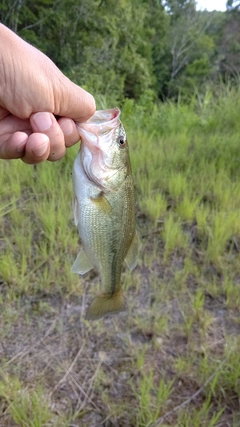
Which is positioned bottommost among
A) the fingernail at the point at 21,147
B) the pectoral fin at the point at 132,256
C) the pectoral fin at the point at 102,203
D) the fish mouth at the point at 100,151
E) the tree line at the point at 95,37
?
the tree line at the point at 95,37

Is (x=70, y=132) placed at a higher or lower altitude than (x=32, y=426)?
higher

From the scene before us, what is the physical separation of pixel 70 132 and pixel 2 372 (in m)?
1.27

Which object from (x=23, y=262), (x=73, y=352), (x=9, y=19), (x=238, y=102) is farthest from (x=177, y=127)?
(x=9, y=19)

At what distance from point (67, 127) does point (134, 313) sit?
53.0 inches

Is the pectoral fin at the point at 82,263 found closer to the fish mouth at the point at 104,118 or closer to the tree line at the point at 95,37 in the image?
the fish mouth at the point at 104,118

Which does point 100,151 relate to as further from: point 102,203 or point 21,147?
point 21,147

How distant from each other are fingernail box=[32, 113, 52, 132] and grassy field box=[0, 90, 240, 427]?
1.06 meters

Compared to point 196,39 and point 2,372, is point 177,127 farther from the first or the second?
point 196,39

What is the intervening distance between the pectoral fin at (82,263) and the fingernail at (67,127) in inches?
18.6

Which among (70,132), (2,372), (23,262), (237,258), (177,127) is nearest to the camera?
(70,132)

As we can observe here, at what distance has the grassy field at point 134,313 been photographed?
73.5 inches

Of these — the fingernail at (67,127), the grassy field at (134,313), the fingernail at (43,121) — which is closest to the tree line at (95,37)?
the grassy field at (134,313)

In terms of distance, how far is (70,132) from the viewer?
4.87ft

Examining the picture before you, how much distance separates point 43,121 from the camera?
1386 millimetres
